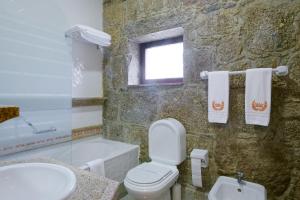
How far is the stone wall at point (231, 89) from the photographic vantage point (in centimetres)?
153

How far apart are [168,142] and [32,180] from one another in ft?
4.08

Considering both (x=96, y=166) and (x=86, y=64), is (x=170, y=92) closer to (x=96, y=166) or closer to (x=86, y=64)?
(x=96, y=166)

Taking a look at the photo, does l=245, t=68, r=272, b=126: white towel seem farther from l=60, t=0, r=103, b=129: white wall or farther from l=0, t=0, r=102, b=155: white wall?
l=60, t=0, r=103, b=129: white wall

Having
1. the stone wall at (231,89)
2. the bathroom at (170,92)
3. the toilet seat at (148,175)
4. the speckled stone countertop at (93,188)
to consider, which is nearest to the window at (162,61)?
the bathroom at (170,92)

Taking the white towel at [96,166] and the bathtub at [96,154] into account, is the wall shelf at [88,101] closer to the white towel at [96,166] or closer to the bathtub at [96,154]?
the bathtub at [96,154]

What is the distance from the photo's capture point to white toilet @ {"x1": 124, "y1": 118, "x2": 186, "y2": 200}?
1.58 metres

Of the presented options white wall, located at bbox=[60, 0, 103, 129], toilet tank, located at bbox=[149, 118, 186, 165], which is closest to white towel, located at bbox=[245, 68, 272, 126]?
toilet tank, located at bbox=[149, 118, 186, 165]

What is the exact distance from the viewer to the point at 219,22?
1787mm

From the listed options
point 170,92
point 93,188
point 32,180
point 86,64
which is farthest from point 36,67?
point 93,188

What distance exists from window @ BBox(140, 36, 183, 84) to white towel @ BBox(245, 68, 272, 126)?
0.78m

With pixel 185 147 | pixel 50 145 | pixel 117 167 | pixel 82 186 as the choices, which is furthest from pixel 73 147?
pixel 82 186

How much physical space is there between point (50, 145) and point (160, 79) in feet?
4.46

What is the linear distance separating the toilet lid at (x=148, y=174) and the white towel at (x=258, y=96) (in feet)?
2.71

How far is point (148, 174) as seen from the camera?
5.64 ft
